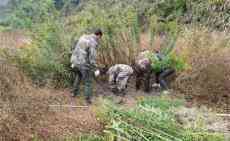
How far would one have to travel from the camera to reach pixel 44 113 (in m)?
9.02

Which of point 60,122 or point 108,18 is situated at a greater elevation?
point 108,18

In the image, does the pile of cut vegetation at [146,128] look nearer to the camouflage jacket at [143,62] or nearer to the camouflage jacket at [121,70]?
Result: the camouflage jacket at [121,70]

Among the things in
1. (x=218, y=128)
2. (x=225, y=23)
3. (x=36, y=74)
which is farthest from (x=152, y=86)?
(x=225, y=23)

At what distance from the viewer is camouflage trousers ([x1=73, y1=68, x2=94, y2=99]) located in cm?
1166

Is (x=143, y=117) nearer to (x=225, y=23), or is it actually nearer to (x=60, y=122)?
(x=60, y=122)

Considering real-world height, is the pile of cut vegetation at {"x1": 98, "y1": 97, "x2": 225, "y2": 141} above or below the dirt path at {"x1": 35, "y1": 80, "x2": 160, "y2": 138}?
above

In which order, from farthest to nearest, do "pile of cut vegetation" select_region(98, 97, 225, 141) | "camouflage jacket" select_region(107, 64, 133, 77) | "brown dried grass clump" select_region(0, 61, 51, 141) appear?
"camouflage jacket" select_region(107, 64, 133, 77), "brown dried grass clump" select_region(0, 61, 51, 141), "pile of cut vegetation" select_region(98, 97, 225, 141)

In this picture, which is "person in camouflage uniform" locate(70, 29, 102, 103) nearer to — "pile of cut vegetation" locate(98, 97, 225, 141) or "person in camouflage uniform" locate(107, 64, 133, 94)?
"person in camouflage uniform" locate(107, 64, 133, 94)

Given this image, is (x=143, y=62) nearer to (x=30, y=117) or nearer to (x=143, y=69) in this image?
(x=143, y=69)

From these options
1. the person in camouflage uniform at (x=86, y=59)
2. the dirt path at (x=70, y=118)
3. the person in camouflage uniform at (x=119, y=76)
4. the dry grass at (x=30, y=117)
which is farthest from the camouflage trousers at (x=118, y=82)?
the dry grass at (x=30, y=117)

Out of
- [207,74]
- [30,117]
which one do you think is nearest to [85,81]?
[207,74]

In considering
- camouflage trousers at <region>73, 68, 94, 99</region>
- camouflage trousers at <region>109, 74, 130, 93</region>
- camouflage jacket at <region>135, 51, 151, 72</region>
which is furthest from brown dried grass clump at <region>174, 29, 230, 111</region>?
camouflage trousers at <region>73, 68, 94, 99</region>

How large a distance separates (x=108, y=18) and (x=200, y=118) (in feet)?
17.6

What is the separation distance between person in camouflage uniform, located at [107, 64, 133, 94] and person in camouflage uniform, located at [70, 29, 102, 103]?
0.73m
